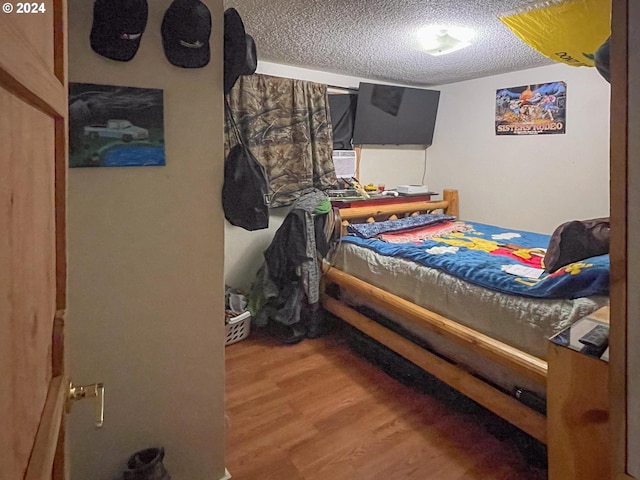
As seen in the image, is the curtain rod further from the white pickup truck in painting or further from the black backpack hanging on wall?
the white pickup truck in painting

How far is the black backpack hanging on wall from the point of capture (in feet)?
5.04

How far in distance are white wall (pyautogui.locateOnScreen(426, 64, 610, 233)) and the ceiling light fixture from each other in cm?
122

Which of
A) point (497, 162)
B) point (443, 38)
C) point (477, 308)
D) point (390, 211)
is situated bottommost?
point (477, 308)

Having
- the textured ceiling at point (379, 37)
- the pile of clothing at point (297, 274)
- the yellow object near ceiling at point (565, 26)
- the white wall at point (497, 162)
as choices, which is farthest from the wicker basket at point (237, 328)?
the yellow object near ceiling at point (565, 26)

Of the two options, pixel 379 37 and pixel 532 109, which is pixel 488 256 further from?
pixel 532 109

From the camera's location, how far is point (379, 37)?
2.73m

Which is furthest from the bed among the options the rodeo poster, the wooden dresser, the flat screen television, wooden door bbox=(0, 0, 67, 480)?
wooden door bbox=(0, 0, 67, 480)

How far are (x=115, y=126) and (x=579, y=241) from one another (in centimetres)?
177

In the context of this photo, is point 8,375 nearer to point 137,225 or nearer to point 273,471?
point 137,225

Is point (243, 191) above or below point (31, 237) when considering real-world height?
above

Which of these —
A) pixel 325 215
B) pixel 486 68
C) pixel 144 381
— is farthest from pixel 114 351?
pixel 486 68

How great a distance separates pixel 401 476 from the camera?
180cm

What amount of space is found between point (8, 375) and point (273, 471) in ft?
5.48

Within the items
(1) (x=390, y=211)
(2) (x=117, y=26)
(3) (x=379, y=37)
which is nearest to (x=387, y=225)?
(1) (x=390, y=211)
